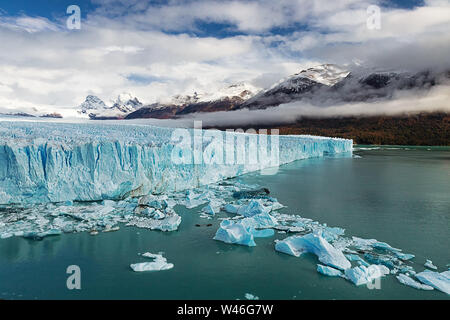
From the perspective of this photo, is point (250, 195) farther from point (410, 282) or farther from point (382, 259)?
point (410, 282)

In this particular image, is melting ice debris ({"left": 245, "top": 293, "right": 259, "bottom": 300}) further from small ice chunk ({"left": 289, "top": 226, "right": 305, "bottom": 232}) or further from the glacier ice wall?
the glacier ice wall

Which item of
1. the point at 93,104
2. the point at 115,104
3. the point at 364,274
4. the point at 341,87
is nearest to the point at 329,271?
the point at 364,274

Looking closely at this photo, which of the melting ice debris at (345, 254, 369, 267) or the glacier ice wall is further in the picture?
the glacier ice wall

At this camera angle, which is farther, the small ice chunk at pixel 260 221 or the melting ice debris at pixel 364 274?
the small ice chunk at pixel 260 221

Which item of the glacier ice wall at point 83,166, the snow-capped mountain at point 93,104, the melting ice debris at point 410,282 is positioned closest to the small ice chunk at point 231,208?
the glacier ice wall at point 83,166

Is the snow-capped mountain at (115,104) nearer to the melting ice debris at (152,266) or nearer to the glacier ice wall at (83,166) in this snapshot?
the glacier ice wall at (83,166)

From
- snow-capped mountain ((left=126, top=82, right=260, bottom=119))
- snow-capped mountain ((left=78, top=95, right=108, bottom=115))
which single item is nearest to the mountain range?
snow-capped mountain ((left=126, top=82, right=260, bottom=119))
